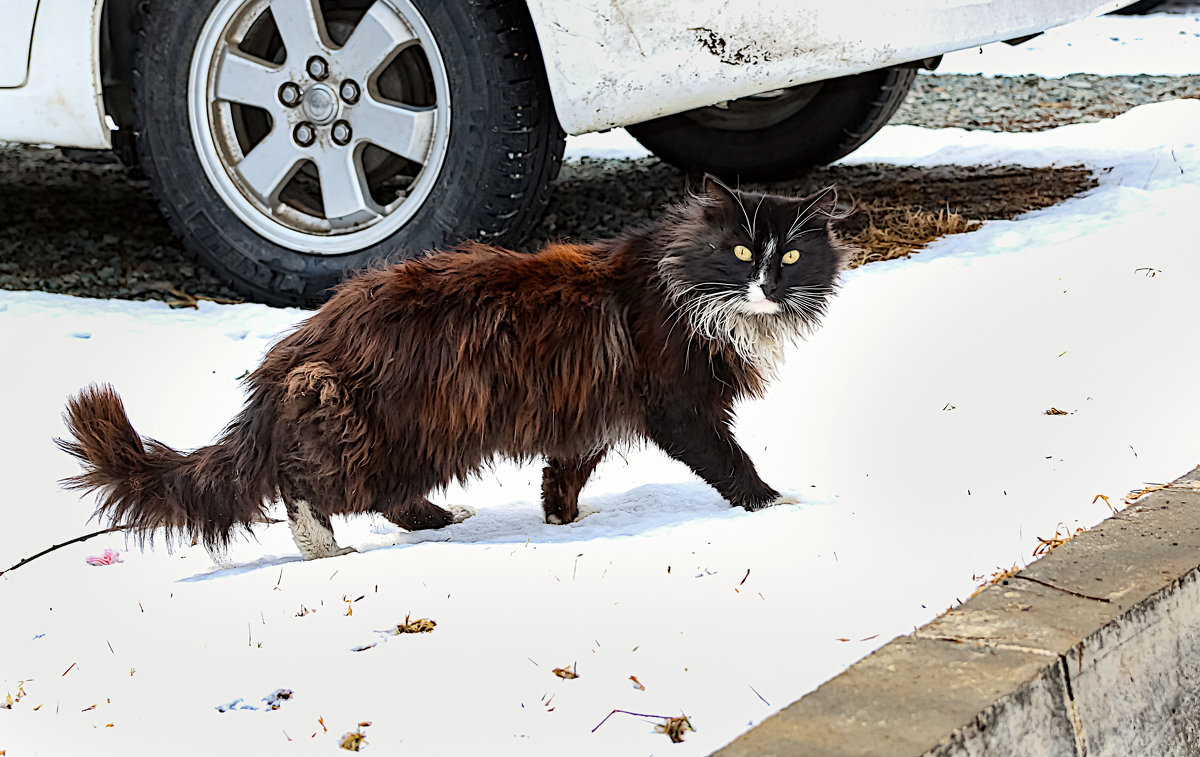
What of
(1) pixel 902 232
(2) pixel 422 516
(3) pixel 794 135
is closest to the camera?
(2) pixel 422 516

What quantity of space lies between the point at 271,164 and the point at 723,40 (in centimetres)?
155

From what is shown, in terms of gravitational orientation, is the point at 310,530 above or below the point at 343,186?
below

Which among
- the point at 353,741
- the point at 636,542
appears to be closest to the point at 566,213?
the point at 636,542

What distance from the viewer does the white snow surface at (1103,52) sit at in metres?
9.29

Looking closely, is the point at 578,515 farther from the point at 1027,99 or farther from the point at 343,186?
the point at 1027,99

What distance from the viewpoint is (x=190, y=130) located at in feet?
14.0

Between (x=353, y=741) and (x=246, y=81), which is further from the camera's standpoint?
(x=246, y=81)

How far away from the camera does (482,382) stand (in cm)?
294

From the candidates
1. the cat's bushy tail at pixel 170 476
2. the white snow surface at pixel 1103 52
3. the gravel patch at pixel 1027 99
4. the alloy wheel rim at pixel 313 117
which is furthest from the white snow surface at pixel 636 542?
the white snow surface at pixel 1103 52

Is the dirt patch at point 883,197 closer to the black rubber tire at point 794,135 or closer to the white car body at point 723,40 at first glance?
the black rubber tire at point 794,135

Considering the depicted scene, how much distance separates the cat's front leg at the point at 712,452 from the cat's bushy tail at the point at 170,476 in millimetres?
947

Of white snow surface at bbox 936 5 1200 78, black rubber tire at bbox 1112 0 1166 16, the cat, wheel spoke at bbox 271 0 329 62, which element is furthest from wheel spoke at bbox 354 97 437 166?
black rubber tire at bbox 1112 0 1166 16

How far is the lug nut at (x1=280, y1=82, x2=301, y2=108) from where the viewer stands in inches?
162

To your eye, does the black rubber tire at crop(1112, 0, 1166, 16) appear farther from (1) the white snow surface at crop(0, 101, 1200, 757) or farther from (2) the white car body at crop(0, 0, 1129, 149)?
(2) the white car body at crop(0, 0, 1129, 149)
